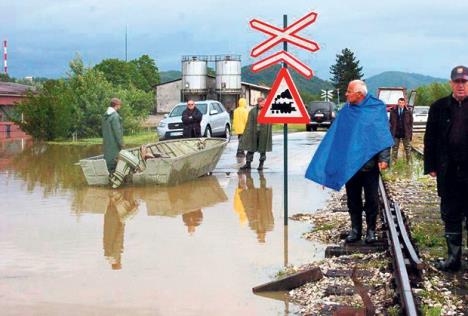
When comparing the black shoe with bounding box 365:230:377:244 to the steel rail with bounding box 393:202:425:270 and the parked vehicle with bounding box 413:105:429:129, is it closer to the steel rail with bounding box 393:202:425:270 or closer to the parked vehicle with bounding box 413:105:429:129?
the steel rail with bounding box 393:202:425:270

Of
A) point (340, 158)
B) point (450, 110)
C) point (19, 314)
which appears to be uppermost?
point (450, 110)

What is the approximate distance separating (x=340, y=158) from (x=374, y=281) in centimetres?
180

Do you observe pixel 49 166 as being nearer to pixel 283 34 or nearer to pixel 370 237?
pixel 283 34

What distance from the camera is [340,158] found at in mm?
8133

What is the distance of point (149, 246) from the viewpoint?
882 cm

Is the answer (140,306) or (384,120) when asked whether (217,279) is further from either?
(384,120)

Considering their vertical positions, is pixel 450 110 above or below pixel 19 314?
above

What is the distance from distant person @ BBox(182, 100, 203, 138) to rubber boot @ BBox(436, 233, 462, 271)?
12829 mm

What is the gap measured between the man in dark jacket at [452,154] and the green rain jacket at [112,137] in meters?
8.28

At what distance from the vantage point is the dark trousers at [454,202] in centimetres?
694

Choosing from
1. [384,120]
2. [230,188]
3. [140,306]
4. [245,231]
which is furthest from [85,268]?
[230,188]

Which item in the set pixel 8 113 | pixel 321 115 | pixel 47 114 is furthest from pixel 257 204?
pixel 8 113

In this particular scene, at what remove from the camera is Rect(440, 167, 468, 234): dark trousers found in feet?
22.8

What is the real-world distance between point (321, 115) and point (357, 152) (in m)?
35.9
